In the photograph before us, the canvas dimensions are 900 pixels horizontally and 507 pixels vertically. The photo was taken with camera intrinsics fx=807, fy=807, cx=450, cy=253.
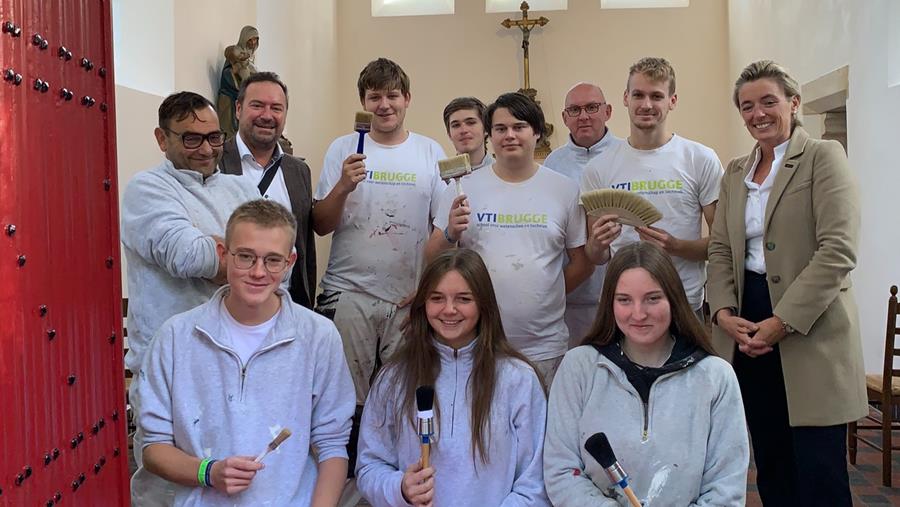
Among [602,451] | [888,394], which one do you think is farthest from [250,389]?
[888,394]

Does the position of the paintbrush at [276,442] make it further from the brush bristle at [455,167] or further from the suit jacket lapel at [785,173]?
the suit jacket lapel at [785,173]

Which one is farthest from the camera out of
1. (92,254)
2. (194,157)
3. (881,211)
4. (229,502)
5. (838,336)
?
(881,211)

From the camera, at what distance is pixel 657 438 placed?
6.23 ft

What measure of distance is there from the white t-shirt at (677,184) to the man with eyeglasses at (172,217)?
4.42 feet

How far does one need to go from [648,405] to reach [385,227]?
135 centimetres

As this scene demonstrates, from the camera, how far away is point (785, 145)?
242 cm

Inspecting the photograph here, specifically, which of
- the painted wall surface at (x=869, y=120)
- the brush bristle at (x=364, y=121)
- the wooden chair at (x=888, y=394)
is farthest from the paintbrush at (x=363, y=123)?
the painted wall surface at (x=869, y=120)

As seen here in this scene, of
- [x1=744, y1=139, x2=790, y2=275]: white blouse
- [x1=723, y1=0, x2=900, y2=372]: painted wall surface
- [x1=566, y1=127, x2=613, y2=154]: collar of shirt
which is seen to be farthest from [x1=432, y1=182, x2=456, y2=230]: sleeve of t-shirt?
[x1=723, y1=0, x2=900, y2=372]: painted wall surface

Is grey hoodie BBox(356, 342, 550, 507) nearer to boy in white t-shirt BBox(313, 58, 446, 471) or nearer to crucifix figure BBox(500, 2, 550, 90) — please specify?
boy in white t-shirt BBox(313, 58, 446, 471)

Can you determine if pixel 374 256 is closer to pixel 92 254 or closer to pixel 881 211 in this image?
pixel 92 254

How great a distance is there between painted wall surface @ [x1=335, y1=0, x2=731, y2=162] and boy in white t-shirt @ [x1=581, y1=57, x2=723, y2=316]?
19.9 feet

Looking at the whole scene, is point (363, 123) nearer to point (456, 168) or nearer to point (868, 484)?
point (456, 168)

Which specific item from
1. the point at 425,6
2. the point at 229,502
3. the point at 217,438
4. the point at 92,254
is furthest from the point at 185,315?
the point at 425,6

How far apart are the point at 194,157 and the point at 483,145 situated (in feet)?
5.58
